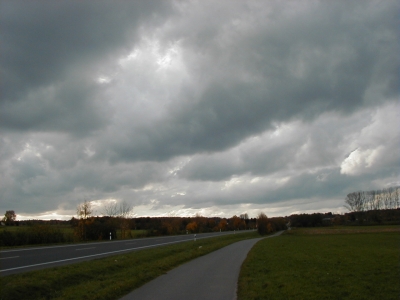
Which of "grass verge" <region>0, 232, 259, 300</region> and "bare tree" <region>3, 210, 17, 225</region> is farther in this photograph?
"bare tree" <region>3, 210, 17, 225</region>

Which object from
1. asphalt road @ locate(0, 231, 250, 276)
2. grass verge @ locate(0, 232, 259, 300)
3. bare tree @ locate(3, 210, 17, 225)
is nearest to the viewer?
grass verge @ locate(0, 232, 259, 300)

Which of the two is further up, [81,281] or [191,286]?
[81,281]

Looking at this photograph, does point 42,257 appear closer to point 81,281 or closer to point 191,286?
point 81,281

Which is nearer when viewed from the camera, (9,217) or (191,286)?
(191,286)

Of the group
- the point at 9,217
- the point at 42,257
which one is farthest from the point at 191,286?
the point at 9,217

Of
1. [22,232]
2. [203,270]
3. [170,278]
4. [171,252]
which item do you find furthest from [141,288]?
[22,232]

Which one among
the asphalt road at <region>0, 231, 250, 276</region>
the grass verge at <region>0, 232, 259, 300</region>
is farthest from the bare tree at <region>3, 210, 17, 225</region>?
the grass verge at <region>0, 232, 259, 300</region>

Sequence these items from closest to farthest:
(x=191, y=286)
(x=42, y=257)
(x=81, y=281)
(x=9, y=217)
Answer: (x=191, y=286), (x=81, y=281), (x=42, y=257), (x=9, y=217)

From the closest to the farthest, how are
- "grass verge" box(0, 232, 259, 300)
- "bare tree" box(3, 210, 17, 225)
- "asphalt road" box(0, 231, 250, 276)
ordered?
"grass verge" box(0, 232, 259, 300) → "asphalt road" box(0, 231, 250, 276) → "bare tree" box(3, 210, 17, 225)

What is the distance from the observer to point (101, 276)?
13633 millimetres

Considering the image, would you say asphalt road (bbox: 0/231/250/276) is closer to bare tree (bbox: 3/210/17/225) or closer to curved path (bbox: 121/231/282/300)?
curved path (bbox: 121/231/282/300)

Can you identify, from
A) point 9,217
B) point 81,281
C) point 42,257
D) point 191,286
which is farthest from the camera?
point 9,217

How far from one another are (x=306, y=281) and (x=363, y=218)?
12115cm

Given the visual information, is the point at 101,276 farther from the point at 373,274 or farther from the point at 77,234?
the point at 77,234
